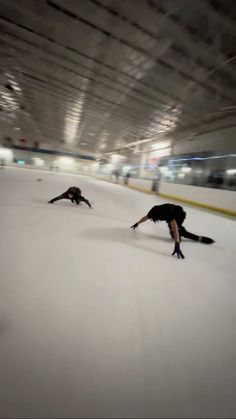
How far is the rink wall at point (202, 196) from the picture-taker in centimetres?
825

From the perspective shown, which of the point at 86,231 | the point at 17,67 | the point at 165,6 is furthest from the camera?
the point at 17,67

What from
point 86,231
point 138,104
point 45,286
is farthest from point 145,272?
point 138,104

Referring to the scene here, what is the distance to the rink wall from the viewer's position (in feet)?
27.1

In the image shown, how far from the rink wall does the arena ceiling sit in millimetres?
2937

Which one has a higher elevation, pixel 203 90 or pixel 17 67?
pixel 17 67

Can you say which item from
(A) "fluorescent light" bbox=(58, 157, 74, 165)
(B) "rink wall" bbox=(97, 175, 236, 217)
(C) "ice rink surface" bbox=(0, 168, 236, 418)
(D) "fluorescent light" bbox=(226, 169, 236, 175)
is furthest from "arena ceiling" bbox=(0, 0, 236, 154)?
(A) "fluorescent light" bbox=(58, 157, 74, 165)

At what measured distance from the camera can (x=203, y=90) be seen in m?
7.23

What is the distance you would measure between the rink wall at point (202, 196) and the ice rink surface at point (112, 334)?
20.2 ft

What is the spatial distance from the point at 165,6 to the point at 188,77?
252cm

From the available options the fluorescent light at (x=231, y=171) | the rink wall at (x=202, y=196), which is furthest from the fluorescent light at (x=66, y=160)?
the fluorescent light at (x=231, y=171)

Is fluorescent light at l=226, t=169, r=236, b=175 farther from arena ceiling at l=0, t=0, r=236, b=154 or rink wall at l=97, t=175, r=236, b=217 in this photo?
arena ceiling at l=0, t=0, r=236, b=154

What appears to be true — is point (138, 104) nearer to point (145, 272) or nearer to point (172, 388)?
point (145, 272)

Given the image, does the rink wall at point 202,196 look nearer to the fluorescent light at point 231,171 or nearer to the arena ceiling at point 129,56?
the fluorescent light at point 231,171

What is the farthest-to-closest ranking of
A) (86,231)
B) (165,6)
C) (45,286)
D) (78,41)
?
(78,41) < (165,6) < (86,231) < (45,286)
